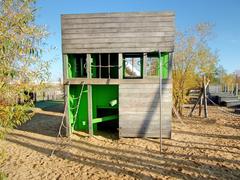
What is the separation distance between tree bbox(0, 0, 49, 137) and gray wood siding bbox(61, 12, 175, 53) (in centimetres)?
467

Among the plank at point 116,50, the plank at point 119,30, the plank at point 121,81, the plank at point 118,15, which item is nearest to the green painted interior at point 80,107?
the plank at point 121,81

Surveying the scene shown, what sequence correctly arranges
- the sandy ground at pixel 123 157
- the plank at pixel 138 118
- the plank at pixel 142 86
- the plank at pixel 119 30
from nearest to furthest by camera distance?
the sandy ground at pixel 123 157 → the plank at pixel 119 30 → the plank at pixel 142 86 → the plank at pixel 138 118

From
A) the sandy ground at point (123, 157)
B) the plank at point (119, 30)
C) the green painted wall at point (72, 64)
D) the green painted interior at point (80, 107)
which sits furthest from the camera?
the green painted interior at point (80, 107)

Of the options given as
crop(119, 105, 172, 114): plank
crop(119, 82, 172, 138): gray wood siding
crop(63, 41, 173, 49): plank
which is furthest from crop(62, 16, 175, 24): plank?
crop(119, 105, 172, 114): plank

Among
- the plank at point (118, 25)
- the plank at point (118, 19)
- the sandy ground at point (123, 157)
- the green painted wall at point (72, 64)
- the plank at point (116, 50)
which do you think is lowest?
the sandy ground at point (123, 157)

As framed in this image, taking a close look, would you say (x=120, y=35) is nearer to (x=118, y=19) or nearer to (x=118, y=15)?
(x=118, y=19)

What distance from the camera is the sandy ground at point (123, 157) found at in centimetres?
534

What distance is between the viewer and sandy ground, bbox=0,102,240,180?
17.5 feet

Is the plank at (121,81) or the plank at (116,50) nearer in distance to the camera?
the plank at (116,50)

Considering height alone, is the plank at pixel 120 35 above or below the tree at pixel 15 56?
above

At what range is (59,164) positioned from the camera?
19.7ft

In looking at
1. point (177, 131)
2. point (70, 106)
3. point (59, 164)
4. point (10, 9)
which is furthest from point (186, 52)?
point (10, 9)

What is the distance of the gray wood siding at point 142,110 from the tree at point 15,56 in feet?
16.2

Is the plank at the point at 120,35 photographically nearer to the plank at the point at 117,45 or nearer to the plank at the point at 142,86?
the plank at the point at 117,45
